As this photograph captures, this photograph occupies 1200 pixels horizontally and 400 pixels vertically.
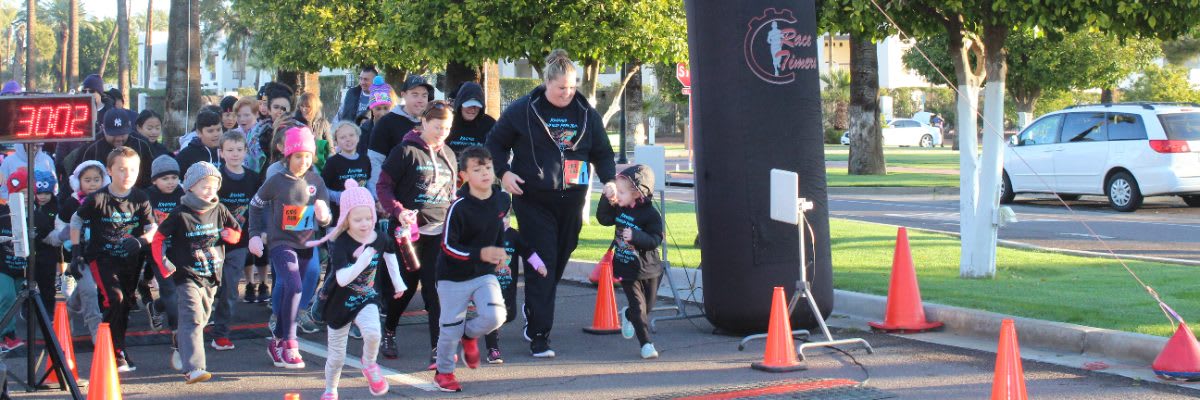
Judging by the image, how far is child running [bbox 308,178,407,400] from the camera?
6.64 meters

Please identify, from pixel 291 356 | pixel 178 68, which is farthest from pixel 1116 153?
pixel 178 68

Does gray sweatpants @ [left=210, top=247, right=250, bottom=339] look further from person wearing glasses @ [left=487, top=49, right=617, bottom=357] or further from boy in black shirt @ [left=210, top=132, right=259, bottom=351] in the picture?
person wearing glasses @ [left=487, top=49, right=617, bottom=357]

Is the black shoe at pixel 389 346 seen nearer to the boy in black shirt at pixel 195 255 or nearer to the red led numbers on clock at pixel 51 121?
the boy in black shirt at pixel 195 255

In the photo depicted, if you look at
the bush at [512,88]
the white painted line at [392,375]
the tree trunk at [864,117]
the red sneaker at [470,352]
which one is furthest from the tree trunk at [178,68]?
the bush at [512,88]

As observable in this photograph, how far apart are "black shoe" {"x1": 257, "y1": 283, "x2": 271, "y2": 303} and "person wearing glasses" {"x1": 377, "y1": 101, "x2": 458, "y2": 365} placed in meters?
3.03

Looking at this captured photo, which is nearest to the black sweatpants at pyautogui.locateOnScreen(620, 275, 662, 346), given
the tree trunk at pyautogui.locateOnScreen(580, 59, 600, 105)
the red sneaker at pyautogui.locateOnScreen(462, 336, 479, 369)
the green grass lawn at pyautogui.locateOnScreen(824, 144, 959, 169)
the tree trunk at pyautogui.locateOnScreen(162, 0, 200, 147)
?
the red sneaker at pyautogui.locateOnScreen(462, 336, 479, 369)

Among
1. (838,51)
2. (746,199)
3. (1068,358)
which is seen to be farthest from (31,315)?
(838,51)

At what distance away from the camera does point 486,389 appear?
6.96m

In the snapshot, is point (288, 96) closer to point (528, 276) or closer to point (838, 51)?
point (528, 276)

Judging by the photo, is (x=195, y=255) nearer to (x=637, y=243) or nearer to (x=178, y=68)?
(x=637, y=243)

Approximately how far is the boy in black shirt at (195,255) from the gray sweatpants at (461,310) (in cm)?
143

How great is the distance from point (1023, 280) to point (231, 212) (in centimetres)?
607

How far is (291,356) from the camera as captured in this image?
7684 mm

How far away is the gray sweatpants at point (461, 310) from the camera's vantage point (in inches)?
271
